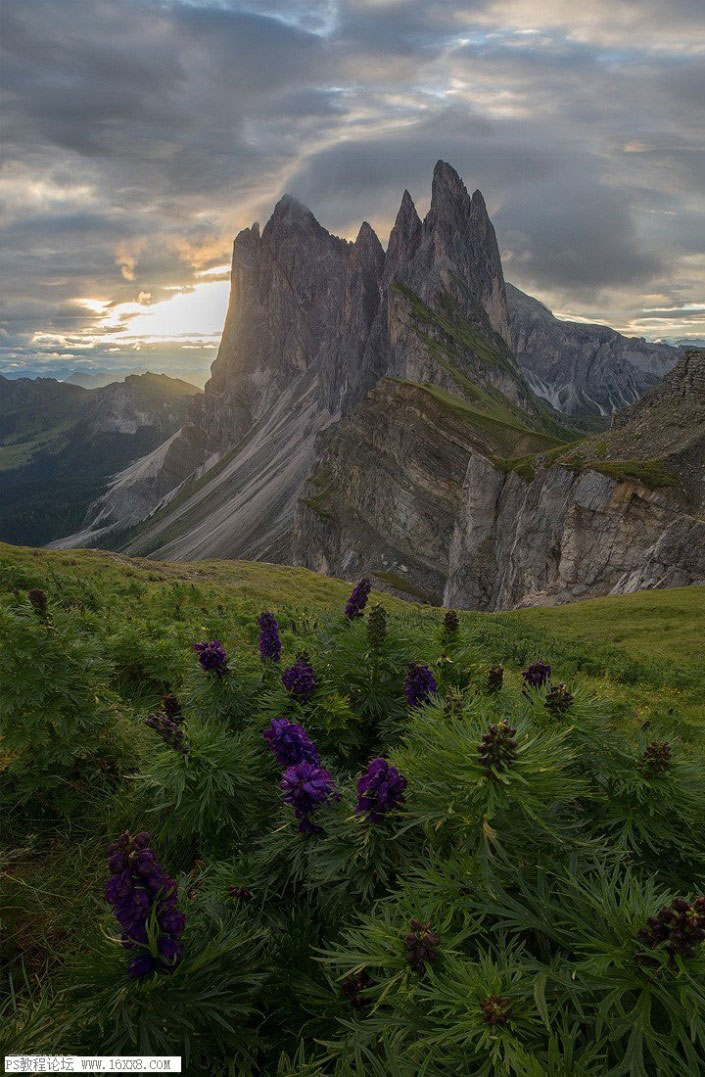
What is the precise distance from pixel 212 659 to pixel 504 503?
7140cm

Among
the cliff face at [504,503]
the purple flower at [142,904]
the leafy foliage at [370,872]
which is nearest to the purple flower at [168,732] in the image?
the leafy foliage at [370,872]

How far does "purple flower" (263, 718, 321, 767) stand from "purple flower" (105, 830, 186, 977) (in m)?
1.24

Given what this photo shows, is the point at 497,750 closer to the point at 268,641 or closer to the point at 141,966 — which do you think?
the point at 141,966

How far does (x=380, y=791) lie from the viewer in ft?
11.7

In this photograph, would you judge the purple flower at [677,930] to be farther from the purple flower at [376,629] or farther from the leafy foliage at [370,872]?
the purple flower at [376,629]

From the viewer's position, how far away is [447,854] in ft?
11.7

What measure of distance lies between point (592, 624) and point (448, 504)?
200ft

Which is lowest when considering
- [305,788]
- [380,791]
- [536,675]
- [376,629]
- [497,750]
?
[305,788]

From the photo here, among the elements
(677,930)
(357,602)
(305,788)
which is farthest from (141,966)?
(357,602)

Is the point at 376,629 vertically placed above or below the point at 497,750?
below

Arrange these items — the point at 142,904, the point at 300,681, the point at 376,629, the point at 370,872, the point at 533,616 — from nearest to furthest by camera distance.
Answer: the point at 142,904, the point at 370,872, the point at 300,681, the point at 376,629, the point at 533,616

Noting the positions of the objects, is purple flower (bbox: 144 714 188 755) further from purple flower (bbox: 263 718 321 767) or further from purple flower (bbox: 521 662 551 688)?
purple flower (bbox: 521 662 551 688)

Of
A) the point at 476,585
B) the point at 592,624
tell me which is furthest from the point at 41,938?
the point at 476,585

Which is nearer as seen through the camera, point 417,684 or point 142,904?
point 142,904
